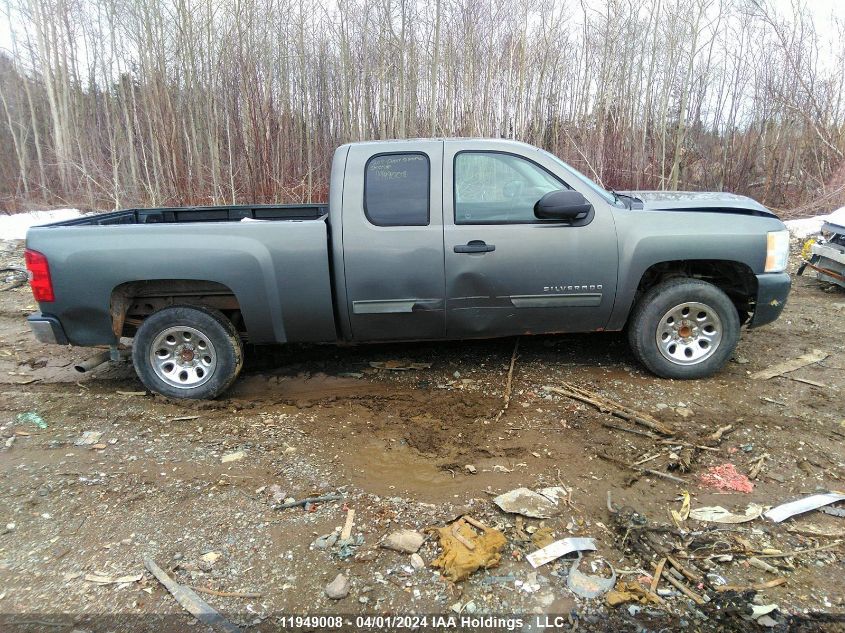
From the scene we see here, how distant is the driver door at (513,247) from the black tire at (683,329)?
0.37 m

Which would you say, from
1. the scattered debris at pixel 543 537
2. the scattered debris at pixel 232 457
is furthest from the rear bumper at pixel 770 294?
the scattered debris at pixel 232 457

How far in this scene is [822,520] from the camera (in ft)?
9.07

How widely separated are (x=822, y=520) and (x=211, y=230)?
420cm

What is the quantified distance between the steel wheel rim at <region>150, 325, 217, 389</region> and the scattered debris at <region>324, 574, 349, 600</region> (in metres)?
2.34

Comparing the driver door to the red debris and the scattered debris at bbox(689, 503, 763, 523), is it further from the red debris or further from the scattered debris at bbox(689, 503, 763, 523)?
the scattered debris at bbox(689, 503, 763, 523)

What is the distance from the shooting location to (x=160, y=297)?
4172 millimetres

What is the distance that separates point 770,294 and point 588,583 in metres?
3.09

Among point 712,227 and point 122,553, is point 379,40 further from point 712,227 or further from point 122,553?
point 122,553

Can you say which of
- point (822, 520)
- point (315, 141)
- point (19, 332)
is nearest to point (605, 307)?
point (822, 520)

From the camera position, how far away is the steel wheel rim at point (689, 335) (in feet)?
14.1

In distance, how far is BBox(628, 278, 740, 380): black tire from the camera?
13.9ft

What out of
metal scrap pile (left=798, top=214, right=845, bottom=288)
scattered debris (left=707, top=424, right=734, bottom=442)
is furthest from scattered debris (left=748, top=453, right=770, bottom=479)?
metal scrap pile (left=798, top=214, right=845, bottom=288)

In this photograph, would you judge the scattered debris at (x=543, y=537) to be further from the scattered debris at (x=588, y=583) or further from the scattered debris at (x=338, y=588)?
the scattered debris at (x=338, y=588)

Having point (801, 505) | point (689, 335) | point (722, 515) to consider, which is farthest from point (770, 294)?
point (722, 515)
